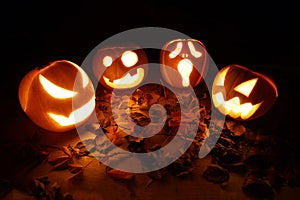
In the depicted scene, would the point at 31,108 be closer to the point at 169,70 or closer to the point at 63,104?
the point at 63,104

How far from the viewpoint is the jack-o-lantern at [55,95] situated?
258cm

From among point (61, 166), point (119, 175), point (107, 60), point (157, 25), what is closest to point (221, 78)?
point (107, 60)

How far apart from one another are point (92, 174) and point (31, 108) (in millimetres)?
895

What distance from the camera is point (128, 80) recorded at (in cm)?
354

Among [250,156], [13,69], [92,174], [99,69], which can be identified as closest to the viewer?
[92,174]

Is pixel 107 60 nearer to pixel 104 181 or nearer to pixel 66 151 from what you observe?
pixel 66 151

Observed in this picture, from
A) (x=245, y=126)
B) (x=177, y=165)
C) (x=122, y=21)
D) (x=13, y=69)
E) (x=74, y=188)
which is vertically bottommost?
(x=74, y=188)

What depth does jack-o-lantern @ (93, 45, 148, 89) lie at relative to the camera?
11.1 ft

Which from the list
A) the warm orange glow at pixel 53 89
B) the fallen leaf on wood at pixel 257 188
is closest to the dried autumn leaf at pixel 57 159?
the warm orange glow at pixel 53 89

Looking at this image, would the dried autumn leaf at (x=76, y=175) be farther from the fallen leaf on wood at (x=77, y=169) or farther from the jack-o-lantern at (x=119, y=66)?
the jack-o-lantern at (x=119, y=66)

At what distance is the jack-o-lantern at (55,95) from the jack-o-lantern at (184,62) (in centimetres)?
130

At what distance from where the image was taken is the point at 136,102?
11.0ft

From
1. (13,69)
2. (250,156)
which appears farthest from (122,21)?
(250,156)

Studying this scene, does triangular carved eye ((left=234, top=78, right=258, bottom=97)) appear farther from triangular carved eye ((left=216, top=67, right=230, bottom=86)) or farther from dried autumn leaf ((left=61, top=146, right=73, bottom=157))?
dried autumn leaf ((left=61, top=146, right=73, bottom=157))
